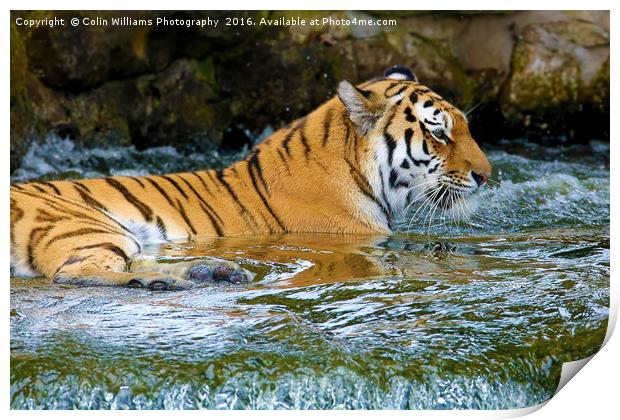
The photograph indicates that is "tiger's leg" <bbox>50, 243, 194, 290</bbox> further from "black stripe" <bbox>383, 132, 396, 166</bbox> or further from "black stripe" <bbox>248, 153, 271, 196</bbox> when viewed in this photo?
"black stripe" <bbox>383, 132, 396, 166</bbox>

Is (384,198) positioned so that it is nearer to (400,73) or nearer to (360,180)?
(360,180)

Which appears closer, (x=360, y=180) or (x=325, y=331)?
(x=325, y=331)

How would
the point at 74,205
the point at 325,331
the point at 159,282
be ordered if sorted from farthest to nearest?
the point at 74,205, the point at 159,282, the point at 325,331

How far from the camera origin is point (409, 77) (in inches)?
134

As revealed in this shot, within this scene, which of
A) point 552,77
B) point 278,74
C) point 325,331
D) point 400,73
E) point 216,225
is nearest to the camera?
point 325,331

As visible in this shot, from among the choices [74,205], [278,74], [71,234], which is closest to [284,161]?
[74,205]

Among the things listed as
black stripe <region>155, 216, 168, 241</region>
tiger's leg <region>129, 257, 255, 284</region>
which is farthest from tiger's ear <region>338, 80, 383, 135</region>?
tiger's leg <region>129, 257, 255, 284</region>

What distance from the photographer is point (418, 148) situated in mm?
3164

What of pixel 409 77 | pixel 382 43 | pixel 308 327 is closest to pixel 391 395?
pixel 308 327

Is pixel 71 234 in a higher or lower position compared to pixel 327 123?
lower

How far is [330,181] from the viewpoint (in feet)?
10.4

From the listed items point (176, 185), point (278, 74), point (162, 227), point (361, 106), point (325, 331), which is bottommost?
point (325, 331)

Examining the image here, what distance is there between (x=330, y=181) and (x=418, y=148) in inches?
11.4

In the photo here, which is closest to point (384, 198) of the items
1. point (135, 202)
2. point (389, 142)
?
point (389, 142)
